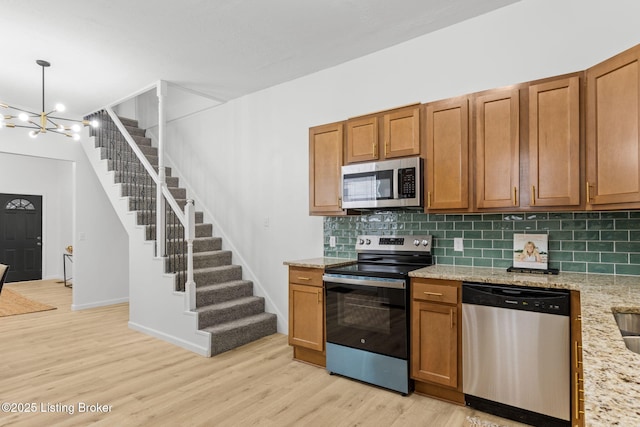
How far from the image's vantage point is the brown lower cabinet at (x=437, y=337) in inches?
100

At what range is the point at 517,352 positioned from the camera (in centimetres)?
230

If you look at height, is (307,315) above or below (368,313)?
below

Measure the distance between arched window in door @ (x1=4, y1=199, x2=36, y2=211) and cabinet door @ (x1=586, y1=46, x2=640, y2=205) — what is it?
1062 cm

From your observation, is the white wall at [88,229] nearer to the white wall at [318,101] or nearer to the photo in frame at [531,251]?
the white wall at [318,101]

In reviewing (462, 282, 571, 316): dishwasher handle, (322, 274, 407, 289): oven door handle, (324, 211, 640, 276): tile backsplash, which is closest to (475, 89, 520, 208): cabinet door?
(324, 211, 640, 276): tile backsplash

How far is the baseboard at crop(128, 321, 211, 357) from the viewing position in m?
3.67

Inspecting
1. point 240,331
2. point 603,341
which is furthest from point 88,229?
point 603,341

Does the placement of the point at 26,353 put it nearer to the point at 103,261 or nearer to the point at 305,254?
the point at 103,261

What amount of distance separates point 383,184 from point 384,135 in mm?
450

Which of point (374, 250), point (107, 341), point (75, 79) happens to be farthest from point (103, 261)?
point (374, 250)

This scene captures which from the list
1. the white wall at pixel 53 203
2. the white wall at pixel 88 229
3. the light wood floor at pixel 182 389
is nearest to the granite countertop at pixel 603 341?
the light wood floor at pixel 182 389

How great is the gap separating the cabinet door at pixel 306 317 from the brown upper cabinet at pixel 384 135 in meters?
1.31

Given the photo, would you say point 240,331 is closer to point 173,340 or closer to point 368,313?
point 173,340

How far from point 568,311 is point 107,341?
442cm
